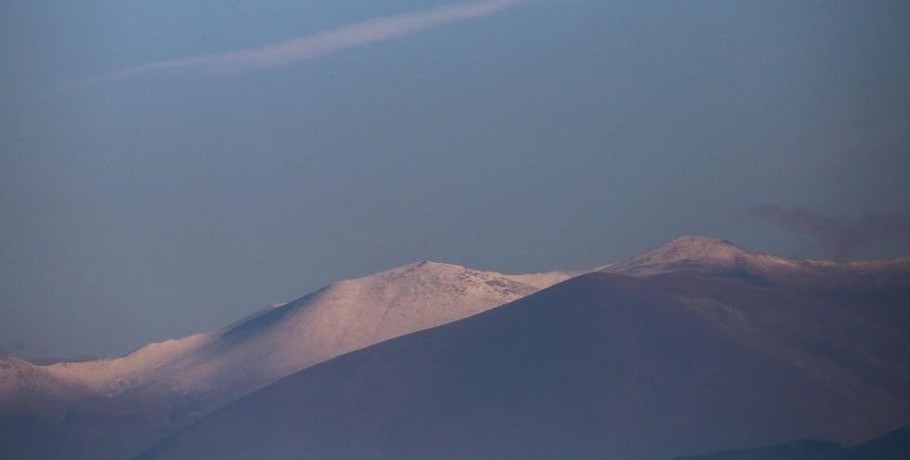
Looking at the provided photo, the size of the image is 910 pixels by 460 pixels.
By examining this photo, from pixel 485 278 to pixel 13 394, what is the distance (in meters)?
45.2

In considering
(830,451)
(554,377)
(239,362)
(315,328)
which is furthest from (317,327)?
(830,451)

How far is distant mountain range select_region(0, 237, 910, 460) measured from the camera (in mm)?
90812

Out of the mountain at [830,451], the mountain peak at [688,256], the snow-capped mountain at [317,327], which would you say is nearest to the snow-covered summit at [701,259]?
the mountain peak at [688,256]

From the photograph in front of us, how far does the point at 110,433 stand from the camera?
128 meters

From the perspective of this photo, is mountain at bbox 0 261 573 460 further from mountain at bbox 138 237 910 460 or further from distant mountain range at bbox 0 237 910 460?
A: mountain at bbox 138 237 910 460

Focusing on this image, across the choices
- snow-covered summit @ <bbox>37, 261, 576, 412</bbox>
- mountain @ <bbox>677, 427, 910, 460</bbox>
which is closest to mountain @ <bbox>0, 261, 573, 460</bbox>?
snow-covered summit @ <bbox>37, 261, 576, 412</bbox>

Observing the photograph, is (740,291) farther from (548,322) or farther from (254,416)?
(254,416)

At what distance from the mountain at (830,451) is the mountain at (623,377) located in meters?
1.95

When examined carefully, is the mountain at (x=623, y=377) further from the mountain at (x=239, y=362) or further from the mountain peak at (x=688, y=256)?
the mountain at (x=239, y=362)

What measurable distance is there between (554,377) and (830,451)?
23493mm

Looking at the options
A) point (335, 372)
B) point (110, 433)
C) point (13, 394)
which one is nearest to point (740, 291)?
point (335, 372)

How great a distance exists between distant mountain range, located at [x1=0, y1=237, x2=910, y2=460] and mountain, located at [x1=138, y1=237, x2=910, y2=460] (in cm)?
16

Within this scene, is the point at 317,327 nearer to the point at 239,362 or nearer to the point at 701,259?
the point at 239,362

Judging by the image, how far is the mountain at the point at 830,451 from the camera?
255ft
